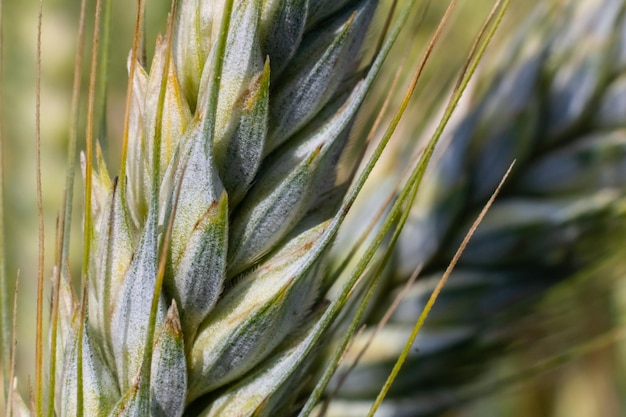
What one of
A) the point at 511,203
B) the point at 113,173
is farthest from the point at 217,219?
the point at 113,173

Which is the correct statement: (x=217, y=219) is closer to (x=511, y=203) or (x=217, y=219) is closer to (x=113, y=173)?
(x=511, y=203)

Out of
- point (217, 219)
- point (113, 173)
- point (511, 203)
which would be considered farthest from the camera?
point (113, 173)

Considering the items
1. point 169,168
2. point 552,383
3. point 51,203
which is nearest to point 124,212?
point 169,168

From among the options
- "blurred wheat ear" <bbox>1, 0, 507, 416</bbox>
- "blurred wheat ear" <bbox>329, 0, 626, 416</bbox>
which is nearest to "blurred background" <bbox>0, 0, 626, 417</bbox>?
"blurred wheat ear" <bbox>329, 0, 626, 416</bbox>

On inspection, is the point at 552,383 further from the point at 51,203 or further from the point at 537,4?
the point at 51,203

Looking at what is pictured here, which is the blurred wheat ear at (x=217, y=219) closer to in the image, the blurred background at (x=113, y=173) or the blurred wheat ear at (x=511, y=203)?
the blurred wheat ear at (x=511, y=203)
